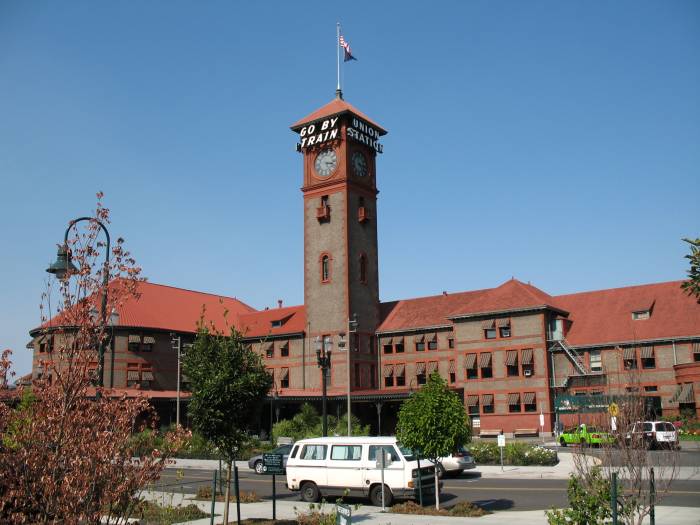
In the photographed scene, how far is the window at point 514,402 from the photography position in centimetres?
5531

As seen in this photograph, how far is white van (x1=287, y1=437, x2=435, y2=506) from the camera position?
21469 mm

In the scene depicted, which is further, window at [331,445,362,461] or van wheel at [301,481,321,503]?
van wheel at [301,481,321,503]

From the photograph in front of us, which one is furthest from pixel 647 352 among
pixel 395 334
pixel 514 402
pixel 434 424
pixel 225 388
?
pixel 225 388

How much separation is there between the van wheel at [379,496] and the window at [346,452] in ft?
3.62

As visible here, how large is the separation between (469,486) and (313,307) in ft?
125

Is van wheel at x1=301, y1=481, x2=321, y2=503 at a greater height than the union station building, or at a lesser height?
lesser

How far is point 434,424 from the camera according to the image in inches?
813

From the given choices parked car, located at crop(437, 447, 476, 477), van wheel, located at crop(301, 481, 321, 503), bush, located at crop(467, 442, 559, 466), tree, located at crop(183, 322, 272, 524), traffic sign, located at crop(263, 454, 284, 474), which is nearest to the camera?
tree, located at crop(183, 322, 272, 524)

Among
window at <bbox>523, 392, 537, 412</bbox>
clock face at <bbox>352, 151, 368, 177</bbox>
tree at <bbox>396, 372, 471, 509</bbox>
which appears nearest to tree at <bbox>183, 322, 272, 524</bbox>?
tree at <bbox>396, 372, 471, 509</bbox>

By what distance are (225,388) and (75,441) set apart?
977 cm

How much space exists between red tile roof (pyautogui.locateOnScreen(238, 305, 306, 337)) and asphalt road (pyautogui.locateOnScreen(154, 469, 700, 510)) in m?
33.8

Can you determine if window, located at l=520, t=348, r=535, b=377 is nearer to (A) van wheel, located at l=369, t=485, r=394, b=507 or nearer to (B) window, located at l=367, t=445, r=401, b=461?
(B) window, located at l=367, t=445, r=401, b=461

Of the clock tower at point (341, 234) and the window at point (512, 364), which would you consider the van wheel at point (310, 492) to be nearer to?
the window at point (512, 364)

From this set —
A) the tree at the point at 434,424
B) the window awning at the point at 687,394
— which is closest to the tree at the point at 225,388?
the tree at the point at 434,424
